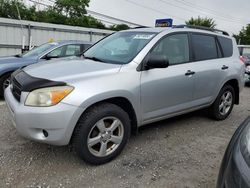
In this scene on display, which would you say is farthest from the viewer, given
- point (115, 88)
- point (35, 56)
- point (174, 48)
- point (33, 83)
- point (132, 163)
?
point (35, 56)

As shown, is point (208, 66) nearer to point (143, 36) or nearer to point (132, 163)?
point (143, 36)

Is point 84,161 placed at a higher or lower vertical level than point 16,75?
lower

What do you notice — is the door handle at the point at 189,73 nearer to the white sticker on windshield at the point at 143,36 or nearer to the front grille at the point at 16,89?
the white sticker on windshield at the point at 143,36

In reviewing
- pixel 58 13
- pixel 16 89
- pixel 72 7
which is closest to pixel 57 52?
pixel 16 89

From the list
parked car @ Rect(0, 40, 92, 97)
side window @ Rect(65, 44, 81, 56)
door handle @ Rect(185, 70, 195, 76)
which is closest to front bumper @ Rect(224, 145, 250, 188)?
door handle @ Rect(185, 70, 195, 76)

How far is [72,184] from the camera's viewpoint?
2.80 meters

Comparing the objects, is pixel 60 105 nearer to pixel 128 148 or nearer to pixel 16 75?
pixel 16 75

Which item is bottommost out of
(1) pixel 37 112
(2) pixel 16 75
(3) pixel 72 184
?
(3) pixel 72 184

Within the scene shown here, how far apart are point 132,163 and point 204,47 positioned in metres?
Result: 2.45

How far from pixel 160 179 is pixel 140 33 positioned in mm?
2166

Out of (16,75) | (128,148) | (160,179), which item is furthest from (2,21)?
(160,179)

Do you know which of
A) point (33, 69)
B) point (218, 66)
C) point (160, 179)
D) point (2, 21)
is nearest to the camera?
point (160, 179)

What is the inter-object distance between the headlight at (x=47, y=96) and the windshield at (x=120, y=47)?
96 centimetres

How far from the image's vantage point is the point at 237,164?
1697 mm
